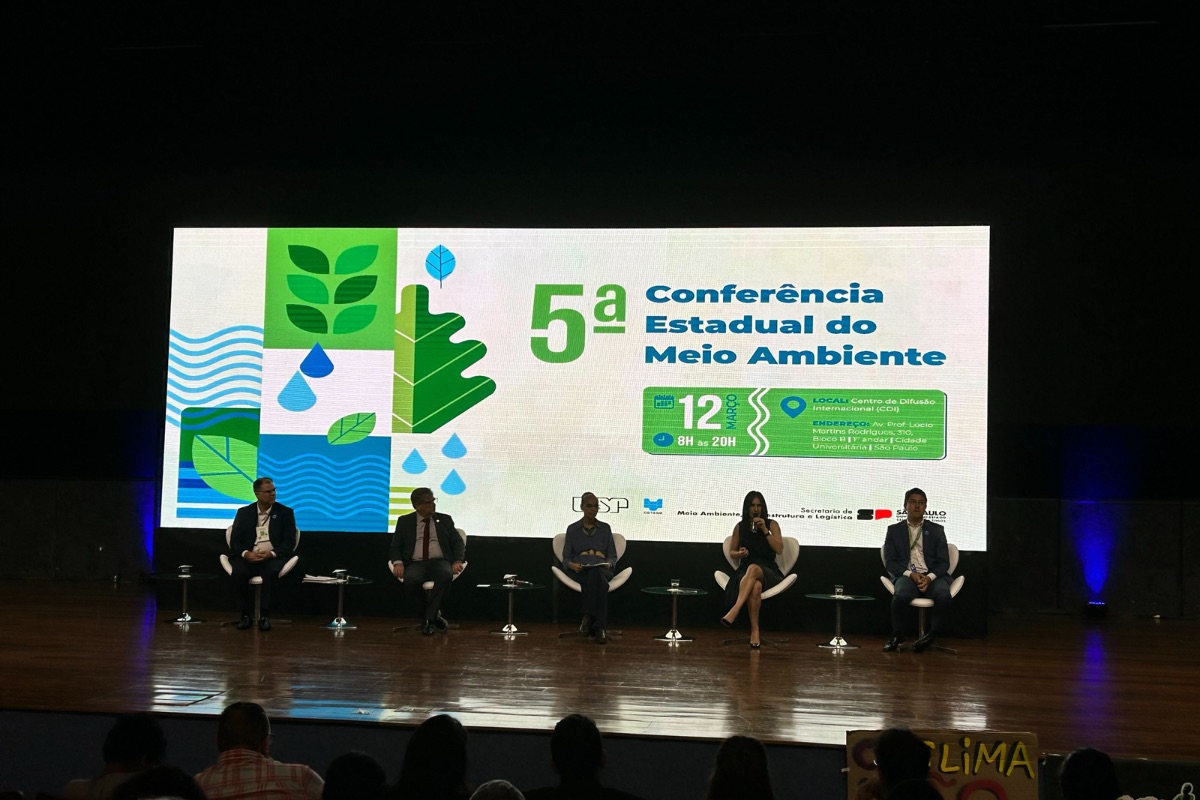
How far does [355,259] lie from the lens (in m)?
8.66

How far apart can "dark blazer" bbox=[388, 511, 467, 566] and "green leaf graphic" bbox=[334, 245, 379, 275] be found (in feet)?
6.23

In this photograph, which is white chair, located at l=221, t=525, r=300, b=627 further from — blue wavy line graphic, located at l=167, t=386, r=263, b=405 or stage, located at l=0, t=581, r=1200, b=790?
blue wavy line graphic, located at l=167, t=386, r=263, b=405

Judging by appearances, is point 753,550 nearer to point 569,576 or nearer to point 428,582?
point 569,576

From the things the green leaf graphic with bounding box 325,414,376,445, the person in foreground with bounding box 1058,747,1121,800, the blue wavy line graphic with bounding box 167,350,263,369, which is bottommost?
the person in foreground with bounding box 1058,747,1121,800

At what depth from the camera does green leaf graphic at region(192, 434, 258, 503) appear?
28.2 feet

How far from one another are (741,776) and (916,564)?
17.0 ft

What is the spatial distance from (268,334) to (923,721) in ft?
17.8

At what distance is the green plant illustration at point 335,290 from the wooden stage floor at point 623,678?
2069 mm

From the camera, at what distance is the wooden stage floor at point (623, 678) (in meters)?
4.95

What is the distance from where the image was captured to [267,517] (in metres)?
8.01

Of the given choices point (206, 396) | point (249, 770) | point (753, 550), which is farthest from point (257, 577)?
point (249, 770)

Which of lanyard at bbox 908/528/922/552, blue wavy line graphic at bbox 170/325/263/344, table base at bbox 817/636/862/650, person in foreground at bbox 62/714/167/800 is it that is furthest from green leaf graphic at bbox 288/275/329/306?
person in foreground at bbox 62/714/167/800

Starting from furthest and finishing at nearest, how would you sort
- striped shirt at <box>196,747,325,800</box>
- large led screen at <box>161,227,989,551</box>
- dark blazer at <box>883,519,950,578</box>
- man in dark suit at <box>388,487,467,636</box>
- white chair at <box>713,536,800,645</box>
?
large led screen at <box>161,227,989,551</box> → man in dark suit at <box>388,487,467,636</box> → white chair at <box>713,536,800,645</box> → dark blazer at <box>883,519,950,578</box> → striped shirt at <box>196,747,325,800</box>

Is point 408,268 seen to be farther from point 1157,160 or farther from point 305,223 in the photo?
point 1157,160
